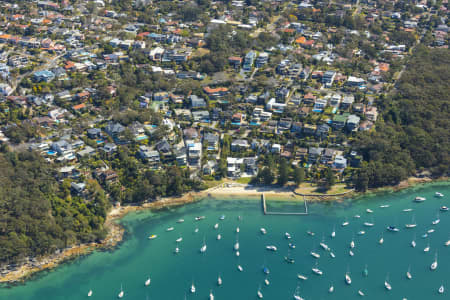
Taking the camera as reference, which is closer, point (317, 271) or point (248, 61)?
point (317, 271)

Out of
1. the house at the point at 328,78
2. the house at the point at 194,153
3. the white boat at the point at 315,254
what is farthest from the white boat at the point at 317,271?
the house at the point at 328,78

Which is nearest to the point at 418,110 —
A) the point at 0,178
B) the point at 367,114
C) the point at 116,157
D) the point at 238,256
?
the point at 367,114

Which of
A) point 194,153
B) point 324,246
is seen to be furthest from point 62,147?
point 324,246

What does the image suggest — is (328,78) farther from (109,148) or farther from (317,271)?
(317,271)

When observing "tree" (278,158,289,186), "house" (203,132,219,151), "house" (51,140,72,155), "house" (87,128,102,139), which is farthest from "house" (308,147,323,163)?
"house" (51,140,72,155)

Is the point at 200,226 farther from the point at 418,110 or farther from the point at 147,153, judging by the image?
the point at 418,110

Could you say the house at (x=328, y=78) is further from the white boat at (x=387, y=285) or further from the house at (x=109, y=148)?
the white boat at (x=387, y=285)
